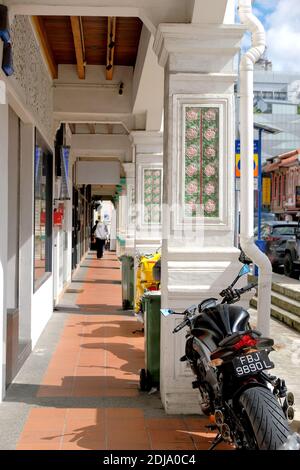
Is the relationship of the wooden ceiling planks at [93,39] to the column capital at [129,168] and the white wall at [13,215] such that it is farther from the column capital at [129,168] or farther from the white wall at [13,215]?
the column capital at [129,168]

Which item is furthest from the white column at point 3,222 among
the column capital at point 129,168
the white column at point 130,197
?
the column capital at point 129,168

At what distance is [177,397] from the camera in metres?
4.93

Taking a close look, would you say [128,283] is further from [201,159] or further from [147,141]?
[201,159]

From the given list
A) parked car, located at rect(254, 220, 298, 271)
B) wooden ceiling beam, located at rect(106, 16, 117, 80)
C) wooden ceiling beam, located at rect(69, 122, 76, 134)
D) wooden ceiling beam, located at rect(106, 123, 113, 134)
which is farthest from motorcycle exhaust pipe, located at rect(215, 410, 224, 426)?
parked car, located at rect(254, 220, 298, 271)

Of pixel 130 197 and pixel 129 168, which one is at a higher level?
pixel 129 168

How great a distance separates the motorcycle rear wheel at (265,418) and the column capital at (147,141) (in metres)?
7.64

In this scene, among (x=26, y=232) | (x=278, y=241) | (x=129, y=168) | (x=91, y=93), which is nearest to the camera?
(x=26, y=232)

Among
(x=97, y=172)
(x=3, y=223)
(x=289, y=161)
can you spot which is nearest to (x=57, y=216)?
(x=3, y=223)

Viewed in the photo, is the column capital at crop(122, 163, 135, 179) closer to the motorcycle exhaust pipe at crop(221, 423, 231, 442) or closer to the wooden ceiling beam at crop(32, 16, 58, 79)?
the wooden ceiling beam at crop(32, 16, 58, 79)

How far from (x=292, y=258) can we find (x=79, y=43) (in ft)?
36.2

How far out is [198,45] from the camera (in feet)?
16.4

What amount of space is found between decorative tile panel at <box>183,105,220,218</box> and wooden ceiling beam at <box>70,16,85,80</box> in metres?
2.50

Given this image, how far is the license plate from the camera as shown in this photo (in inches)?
126

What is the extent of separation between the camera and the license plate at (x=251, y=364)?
126 inches
